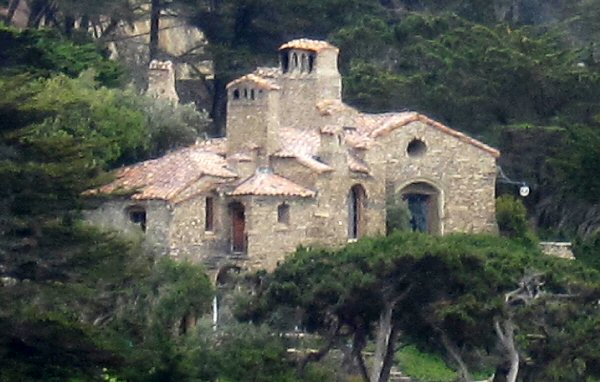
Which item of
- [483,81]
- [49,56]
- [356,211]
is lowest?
[356,211]

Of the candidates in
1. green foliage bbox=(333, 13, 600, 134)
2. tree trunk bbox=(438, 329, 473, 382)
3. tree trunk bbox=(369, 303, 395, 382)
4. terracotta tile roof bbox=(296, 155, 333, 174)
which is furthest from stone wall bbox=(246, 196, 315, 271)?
green foliage bbox=(333, 13, 600, 134)

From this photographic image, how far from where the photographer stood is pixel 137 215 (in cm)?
7250

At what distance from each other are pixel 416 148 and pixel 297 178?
12.2ft

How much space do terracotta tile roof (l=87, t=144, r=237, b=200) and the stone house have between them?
0.03 metres

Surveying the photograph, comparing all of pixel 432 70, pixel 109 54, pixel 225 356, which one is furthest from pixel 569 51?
pixel 225 356

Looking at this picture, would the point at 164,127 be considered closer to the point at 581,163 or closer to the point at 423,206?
the point at 423,206

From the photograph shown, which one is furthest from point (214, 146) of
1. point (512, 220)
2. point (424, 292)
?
point (424, 292)

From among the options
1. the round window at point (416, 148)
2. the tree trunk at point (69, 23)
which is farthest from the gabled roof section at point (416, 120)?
the tree trunk at point (69, 23)

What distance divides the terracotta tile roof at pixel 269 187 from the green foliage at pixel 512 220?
5573 millimetres

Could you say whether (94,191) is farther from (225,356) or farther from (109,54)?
(109,54)

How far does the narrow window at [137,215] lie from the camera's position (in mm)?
72250

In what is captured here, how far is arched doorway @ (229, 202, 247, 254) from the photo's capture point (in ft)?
239

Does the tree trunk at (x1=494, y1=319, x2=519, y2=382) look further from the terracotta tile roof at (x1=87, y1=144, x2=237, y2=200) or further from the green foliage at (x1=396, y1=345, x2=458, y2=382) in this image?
the terracotta tile roof at (x1=87, y1=144, x2=237, y2=200)

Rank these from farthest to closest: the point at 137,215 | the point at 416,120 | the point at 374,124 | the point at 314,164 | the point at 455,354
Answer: the point at 374,124 → the point at 416,120 → the point at 314,164 → the point at 137,215 → the point at 455,354
